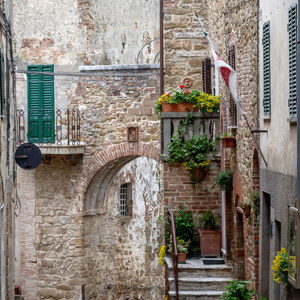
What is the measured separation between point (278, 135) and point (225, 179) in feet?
13.8

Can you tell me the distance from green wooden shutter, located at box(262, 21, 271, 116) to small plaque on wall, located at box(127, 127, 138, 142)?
746 cm

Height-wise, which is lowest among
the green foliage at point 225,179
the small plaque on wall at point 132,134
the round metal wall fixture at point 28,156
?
the green foliage at point 225,179

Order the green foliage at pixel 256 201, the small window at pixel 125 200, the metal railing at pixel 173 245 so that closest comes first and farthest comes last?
1. the green foliage at pixel 256 201
2. the metal railing at pixel 173 245
3. the small window at pixel 125 200

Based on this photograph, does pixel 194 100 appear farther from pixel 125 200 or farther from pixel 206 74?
pixel 125 200

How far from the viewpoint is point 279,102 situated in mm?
9211

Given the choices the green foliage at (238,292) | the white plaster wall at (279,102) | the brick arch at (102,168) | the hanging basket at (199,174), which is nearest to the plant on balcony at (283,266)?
the white plaster wall at (279,102)

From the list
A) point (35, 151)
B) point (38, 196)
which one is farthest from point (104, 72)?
point (35, 151)

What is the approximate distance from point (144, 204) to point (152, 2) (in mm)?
5879

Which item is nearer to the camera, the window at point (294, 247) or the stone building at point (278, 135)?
the window at point (294, 247)

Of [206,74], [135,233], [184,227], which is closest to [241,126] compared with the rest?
[184,227]

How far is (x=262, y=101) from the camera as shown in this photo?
10.4 metres

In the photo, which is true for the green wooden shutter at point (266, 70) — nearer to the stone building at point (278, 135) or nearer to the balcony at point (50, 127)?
the stone building at point (278, 135)

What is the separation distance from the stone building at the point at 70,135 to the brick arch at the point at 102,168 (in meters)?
0.02

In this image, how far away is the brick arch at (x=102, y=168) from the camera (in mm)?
17359
